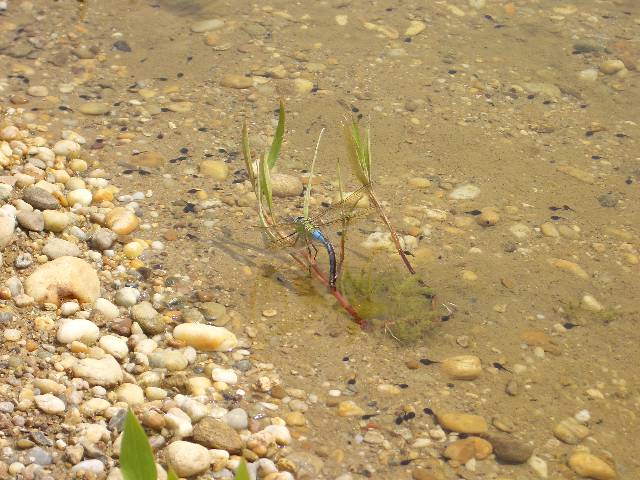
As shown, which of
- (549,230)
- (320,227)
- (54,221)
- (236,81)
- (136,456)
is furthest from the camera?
(236,81)

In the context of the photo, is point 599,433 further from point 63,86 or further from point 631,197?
point 63,86

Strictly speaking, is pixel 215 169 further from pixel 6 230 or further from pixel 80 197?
pixel 6 230

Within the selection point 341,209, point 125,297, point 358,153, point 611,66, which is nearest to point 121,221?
point 125,297

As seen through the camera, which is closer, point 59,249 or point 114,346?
point 114,346

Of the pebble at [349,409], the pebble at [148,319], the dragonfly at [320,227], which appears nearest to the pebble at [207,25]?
the dragonfly at [320,227]

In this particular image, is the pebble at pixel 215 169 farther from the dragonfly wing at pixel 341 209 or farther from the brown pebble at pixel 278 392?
the brown pebble at pixel 278 392

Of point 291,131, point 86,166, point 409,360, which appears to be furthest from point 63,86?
point 409,360

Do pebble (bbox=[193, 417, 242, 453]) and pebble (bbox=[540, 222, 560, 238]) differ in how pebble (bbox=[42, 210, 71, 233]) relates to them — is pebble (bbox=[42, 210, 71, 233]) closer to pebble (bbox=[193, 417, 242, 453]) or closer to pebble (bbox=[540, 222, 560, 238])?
pebble (bbox=[193, 417, 242, 453])

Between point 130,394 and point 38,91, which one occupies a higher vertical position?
point 38,91

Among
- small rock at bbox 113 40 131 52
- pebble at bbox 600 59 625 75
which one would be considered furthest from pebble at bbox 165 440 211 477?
pebble at bbox 600 59 625 75
